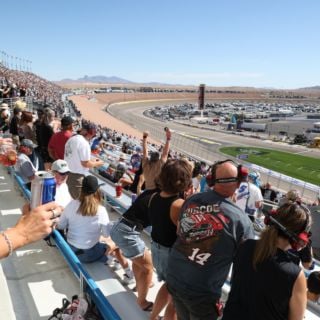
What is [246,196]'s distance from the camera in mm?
5848

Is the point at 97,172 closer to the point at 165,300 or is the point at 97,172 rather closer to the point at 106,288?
the point at 106,288

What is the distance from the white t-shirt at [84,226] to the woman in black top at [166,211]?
0.98 metres

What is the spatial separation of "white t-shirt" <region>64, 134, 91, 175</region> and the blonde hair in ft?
3.75

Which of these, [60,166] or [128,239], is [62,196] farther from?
[128,239]

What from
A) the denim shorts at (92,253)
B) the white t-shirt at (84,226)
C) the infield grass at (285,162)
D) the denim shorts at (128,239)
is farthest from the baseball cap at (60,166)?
the infield grass at (285,162)

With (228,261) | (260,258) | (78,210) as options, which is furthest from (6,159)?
(260,258)

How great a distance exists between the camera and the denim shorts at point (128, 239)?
10.1 feet

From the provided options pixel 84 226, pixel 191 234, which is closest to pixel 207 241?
pixel 191 234

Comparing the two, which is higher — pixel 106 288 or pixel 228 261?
pixel 228 261

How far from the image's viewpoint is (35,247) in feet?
15.1

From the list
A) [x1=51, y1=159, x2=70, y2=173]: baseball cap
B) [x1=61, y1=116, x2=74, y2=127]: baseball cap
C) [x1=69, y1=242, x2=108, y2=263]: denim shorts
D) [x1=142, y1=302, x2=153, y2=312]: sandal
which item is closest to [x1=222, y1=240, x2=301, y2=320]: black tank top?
[x1=142, y1=302, x2=153, y2=312]: sandal

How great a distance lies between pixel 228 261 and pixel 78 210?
1881 millimetres

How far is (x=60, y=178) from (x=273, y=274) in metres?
2.76

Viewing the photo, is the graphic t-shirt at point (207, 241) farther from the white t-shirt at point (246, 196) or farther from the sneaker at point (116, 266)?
the white t-shirt at point (246, 196)
